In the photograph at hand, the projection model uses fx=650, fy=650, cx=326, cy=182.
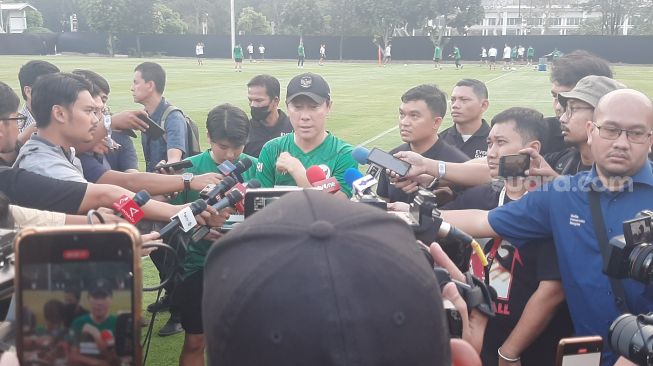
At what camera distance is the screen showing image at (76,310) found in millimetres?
1467

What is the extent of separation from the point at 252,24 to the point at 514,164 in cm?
6657

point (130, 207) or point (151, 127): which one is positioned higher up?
point (151, 127)

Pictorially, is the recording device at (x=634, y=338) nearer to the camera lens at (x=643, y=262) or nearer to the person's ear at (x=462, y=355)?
the camera lens at (x=643, y=262)

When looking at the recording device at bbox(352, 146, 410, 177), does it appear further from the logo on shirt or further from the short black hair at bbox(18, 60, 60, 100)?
the short black hair at bbox(18, 60, 60, 100)

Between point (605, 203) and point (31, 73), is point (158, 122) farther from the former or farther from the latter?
point (605, 203)

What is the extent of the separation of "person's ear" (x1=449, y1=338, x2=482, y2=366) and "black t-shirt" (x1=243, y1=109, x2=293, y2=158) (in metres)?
4.71

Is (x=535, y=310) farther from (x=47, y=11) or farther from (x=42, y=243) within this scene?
(x=47, y=11)

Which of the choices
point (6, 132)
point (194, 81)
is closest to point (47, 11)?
point (194, 81)

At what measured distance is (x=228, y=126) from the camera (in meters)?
4.42

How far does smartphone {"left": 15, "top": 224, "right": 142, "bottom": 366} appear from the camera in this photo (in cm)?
146

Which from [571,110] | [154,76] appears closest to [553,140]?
[571,110]

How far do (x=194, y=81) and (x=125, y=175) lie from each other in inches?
1002

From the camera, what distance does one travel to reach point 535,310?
124 inches

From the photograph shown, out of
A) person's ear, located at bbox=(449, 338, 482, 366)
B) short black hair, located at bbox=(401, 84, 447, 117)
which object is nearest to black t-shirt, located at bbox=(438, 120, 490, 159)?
short black hair, located at bbox=(401, 84, 447, 117)
